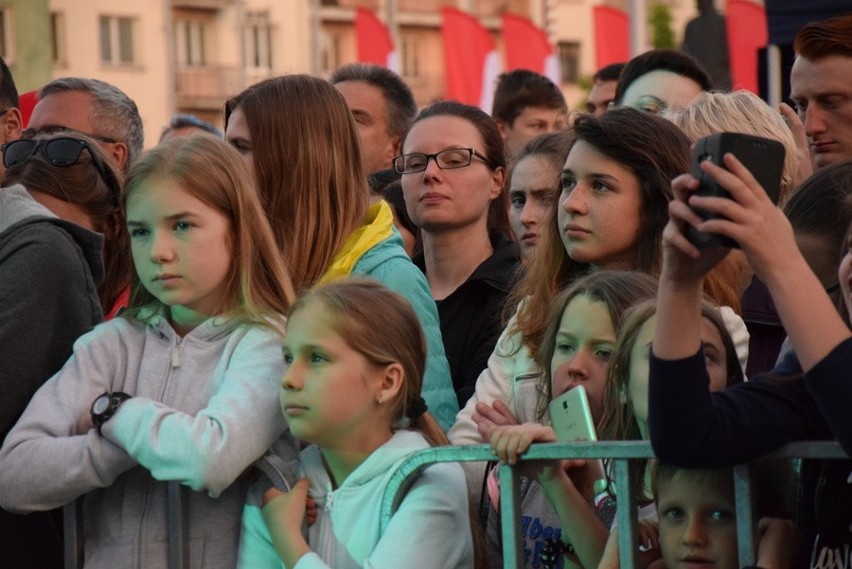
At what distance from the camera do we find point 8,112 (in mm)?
5688

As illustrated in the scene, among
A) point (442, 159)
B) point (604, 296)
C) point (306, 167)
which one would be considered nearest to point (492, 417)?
point (604, 296)

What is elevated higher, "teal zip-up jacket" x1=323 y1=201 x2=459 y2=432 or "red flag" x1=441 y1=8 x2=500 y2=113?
"red flag" x1=441 y1=8 x2=500 y2=113

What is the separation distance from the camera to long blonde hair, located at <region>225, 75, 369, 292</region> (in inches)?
187

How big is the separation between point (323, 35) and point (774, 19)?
48215 millimetres

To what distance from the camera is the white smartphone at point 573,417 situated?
3.45m

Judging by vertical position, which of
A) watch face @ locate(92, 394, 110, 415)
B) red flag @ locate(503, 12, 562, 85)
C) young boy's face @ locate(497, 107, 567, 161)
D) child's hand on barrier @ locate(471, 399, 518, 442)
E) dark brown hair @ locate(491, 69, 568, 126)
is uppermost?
red flag @ locate(503, 12, 562, 85)

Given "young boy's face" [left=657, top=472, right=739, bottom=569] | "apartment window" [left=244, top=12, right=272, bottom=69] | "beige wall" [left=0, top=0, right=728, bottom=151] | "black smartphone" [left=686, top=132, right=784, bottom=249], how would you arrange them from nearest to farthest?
→ "black smartphone" [left=686, top=132, right=784, bottom=249], "young boy's face" [left=657, top=472, right=739, bottom=569], "beige wall" [left=0, top=0, right=728, bottom=151], "apartment window" [left=244, top=12, right=272, bottom=69]

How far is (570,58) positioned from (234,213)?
182 ft

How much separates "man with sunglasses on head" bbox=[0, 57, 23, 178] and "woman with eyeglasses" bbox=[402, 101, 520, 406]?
1372 mm

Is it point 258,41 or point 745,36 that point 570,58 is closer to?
point 258,41

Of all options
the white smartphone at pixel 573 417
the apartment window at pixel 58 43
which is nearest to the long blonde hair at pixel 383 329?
the white smartphone at pixel 573 417

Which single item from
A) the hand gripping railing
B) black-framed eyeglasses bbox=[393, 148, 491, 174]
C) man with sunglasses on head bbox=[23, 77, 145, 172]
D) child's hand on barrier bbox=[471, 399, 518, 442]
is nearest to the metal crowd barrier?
the hand gripping railing

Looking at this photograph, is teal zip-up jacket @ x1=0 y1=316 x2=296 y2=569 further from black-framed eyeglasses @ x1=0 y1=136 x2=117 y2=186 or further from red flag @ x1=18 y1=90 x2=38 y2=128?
red flag @ x1=18 y1=90 x2=38 y2=128

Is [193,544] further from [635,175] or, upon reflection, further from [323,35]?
[323,35]
